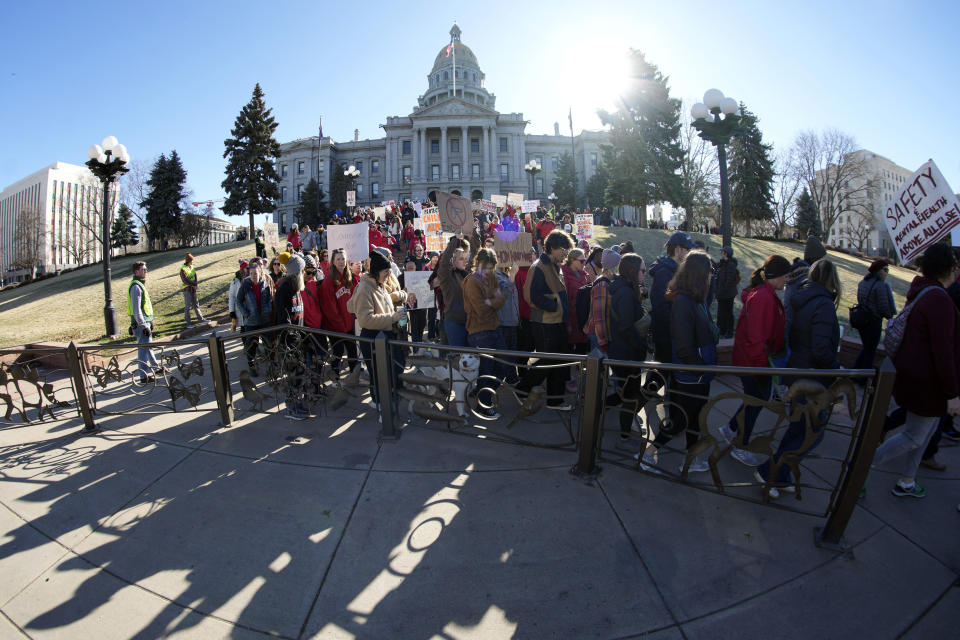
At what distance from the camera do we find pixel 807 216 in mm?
45094

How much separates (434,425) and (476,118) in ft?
246

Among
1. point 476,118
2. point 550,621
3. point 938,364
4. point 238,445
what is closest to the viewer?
point 550,621

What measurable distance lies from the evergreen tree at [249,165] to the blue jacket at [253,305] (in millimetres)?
37537

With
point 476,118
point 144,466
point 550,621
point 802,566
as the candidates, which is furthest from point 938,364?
point 476,118

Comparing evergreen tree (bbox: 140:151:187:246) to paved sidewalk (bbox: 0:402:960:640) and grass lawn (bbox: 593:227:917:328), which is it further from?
paved sidewalk (bbox: 0:402:960:640)

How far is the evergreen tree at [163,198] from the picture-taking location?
148 feet

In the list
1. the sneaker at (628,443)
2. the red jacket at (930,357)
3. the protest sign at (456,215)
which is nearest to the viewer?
the red jacket at (930,357)

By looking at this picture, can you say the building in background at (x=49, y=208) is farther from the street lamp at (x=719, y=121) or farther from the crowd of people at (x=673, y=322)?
the street lamp at (x=719, y=121)

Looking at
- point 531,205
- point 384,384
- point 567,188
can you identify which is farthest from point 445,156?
point 384,384

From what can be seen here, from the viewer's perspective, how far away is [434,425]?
16.0 feet

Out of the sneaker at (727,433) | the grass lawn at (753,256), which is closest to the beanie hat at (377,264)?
the sneaker at (727,433)

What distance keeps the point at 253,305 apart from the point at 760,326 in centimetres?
637

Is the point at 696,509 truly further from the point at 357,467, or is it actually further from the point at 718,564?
the point at 357,467

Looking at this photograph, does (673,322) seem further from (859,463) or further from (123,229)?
(123,229)
